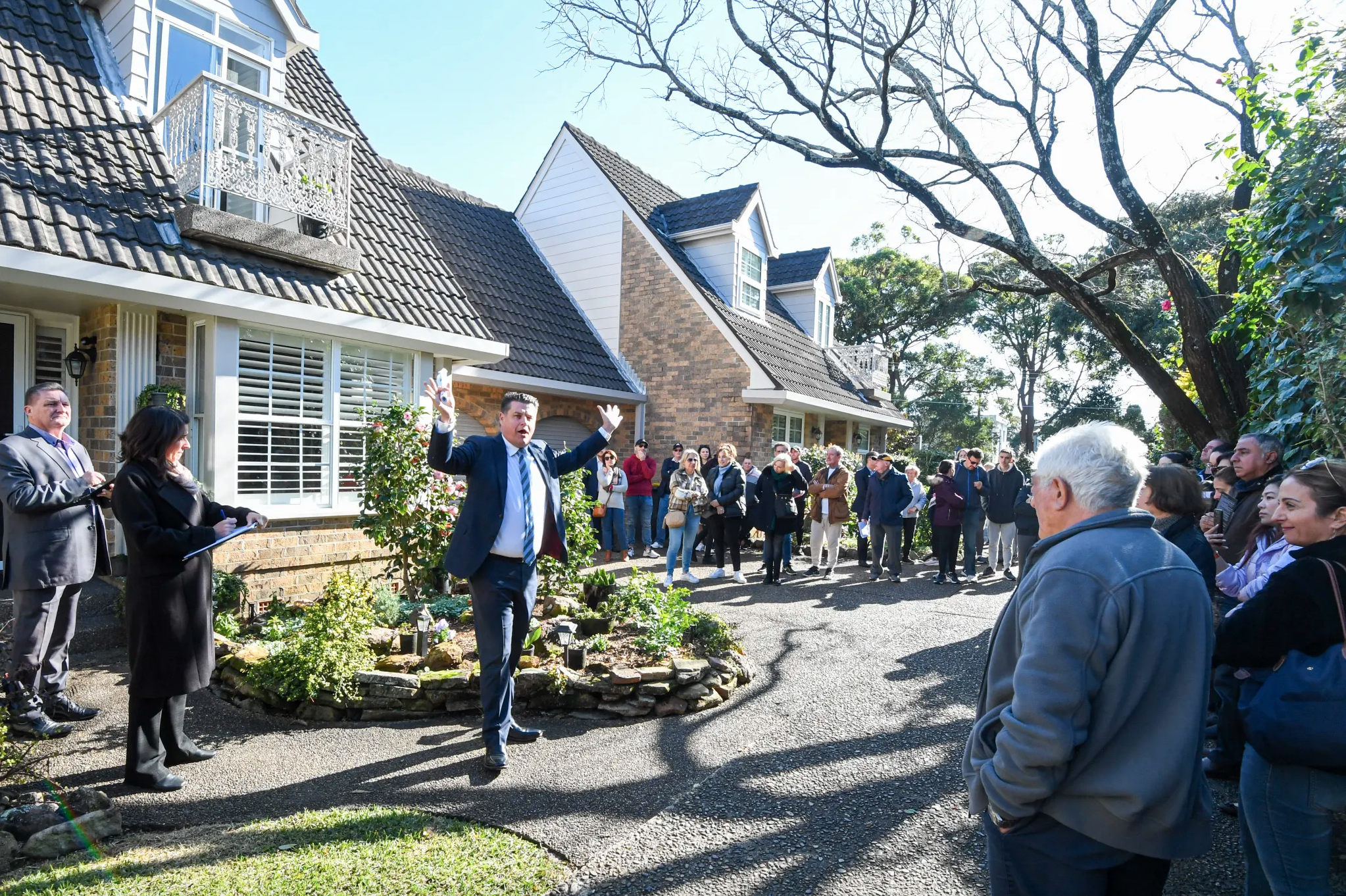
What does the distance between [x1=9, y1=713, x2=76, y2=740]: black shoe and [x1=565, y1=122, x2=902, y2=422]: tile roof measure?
11.0 m

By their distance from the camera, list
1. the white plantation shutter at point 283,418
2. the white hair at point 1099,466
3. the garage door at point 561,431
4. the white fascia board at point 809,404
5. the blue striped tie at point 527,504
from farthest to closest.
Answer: the white fascia board at point 809,404 → the garage door at point 561,431 → the white plantation shutter at point 283,418 → the blue striped tie at point 527,504 → the white hair at point 1099,466

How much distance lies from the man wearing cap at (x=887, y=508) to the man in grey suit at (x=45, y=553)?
8.29 m

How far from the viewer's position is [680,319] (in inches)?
557

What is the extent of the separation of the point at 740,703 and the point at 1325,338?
4.09 m

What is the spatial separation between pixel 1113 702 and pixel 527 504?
9.88 ft

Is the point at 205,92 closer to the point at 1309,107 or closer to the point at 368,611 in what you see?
the point at 368,611

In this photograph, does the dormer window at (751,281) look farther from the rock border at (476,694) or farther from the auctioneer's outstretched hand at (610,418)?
the rock border at (476,694)

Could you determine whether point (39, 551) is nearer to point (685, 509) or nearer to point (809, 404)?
point (685, 509)

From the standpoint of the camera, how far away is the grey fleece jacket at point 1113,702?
5.67 ft

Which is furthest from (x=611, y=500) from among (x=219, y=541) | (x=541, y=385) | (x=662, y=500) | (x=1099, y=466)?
(x=1099, y=466)

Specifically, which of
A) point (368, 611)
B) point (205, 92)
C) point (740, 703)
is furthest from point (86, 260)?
point (740, 703)

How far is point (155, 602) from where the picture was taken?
11.7ft

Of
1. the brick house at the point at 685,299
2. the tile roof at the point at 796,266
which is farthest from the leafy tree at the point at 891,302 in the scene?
the brick house at the point at 685,299

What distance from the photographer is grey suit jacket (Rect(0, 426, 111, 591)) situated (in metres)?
4.10
